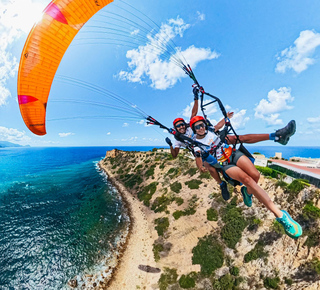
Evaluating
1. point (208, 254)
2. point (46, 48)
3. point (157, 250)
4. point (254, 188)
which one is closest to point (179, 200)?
point (157, 250)

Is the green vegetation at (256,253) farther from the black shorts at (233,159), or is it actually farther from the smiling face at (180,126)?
the smiling face at (180,126)

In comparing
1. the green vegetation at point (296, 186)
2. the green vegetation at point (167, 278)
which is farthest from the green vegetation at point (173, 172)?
the green vegetation at point (296, 186)

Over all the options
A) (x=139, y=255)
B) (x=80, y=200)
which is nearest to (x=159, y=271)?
(x=139, y=255)

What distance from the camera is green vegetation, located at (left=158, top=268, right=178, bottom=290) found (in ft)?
49.6

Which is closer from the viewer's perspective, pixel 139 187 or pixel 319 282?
pixel 319 282

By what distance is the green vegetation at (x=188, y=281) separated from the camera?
1451 centimetres

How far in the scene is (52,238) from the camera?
21953 millimetres

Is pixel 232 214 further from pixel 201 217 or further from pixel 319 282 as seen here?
pixel 319 282

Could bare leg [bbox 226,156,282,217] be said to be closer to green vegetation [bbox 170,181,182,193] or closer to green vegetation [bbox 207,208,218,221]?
green vegetation [bbox 207,208,218,221]

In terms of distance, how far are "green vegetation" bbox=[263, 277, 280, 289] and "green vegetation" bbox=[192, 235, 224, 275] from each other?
3783 mm

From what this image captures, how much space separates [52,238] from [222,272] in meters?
23.2

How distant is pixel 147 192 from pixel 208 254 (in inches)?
757

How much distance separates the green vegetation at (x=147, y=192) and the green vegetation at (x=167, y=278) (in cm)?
1392

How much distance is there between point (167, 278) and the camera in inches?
619
